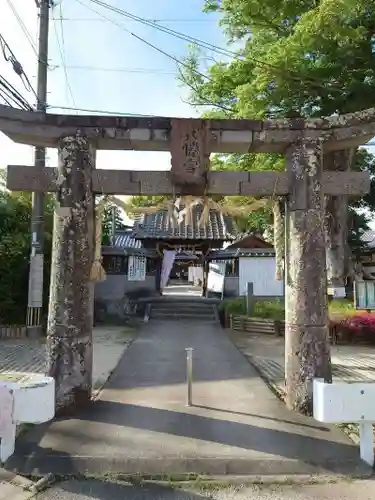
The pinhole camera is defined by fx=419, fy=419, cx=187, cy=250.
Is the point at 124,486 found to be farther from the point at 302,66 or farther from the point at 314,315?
the point at 302,66

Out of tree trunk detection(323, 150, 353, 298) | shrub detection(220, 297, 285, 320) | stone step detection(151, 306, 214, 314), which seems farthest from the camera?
stone step detection(151, 306, 214, 314)

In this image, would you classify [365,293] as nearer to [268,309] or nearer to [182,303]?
[268,309]

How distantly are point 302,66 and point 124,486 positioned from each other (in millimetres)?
12732

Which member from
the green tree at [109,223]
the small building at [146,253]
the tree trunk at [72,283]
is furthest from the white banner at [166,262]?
the tree trunk at [72,283]

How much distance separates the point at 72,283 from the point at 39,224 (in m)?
Result: 8.95

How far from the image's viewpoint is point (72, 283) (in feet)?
21.4

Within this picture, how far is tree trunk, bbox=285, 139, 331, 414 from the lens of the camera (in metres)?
6.44

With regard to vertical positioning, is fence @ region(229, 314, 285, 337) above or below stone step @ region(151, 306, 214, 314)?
below

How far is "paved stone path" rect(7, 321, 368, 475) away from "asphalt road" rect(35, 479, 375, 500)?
0.29m

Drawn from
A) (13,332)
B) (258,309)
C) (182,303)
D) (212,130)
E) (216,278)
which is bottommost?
(13,332)

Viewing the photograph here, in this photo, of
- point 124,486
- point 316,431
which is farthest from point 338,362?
point 124,486

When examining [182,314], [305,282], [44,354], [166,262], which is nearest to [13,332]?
[44,354]

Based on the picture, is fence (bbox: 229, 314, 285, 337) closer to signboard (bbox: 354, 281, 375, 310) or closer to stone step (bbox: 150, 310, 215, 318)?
stone step (bbox: 150, 310, 215, 318)

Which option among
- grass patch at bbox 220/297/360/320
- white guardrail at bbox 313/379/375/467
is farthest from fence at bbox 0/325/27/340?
white guardrail at bbox 313/379/375/467
